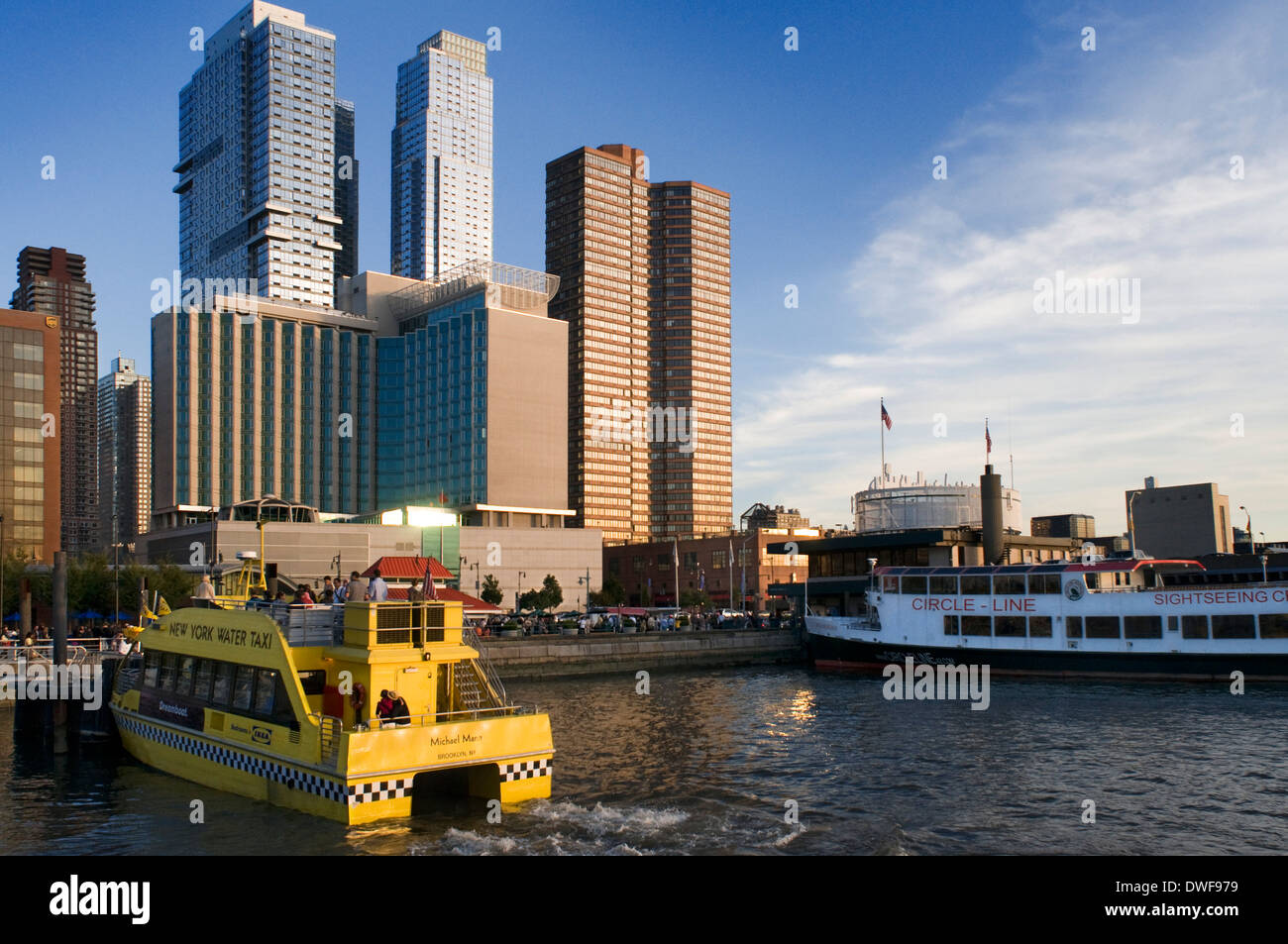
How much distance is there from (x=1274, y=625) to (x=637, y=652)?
119 ft

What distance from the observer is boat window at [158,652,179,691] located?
27062mm

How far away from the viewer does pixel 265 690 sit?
22188 mm

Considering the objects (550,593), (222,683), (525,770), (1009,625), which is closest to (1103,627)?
(1009,625)

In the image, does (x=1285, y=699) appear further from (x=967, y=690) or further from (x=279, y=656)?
(x=279, y=656)

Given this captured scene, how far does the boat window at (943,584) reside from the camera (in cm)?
5775

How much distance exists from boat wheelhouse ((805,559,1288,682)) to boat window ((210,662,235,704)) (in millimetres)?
43241

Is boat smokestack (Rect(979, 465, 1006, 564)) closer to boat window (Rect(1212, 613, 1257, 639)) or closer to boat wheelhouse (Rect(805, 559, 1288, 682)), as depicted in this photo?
boat wheelhouse (Rect(805, 559, 1288, 682))

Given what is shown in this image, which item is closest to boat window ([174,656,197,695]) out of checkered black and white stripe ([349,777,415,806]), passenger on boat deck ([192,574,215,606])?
passenger on boat deck ([192,574,215,606])

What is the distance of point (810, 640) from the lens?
6525cm

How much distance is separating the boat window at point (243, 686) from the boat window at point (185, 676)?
3141 mm

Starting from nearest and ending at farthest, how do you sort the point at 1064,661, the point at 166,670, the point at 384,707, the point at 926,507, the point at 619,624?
the point at 384,707
the point at 166,670
the point at 1064,661
the point at 619,624
the point at 926,507

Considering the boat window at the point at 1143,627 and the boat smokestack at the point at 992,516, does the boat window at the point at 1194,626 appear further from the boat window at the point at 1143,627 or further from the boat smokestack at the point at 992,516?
the boat smokestack at the point at 992,516

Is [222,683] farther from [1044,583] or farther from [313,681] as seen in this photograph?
[1044,583]
